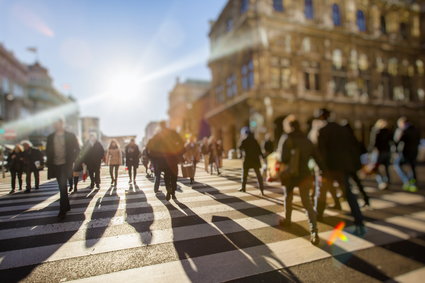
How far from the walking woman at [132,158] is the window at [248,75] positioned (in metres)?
19.0

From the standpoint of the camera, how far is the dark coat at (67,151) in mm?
4496

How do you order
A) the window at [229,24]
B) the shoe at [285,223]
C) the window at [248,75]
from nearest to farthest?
the shoe at [285,223] → the window at [248,75] → the window at [229,24]

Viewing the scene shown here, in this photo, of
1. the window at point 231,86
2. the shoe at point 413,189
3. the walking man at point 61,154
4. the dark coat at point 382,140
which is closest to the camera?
the walking man at point 61,154

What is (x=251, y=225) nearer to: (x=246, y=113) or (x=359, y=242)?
(x=359, y=242)

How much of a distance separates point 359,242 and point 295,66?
21.0 m

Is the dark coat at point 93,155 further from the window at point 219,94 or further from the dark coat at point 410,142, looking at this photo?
the window at point 219,94

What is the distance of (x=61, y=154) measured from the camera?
462 cm

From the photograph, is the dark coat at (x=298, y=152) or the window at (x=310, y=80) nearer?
the dark coat at (x=298, y=152)

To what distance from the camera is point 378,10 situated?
25000mm

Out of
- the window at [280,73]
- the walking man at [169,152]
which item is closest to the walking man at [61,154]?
the walking man at [169,152]

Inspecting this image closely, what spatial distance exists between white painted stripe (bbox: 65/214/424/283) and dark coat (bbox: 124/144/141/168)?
5.11 feet

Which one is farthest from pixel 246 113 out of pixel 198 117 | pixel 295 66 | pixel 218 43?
pixel 198 117

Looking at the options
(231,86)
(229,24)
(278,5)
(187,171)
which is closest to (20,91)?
(231,86)

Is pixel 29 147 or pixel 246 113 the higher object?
pixel 246 113
